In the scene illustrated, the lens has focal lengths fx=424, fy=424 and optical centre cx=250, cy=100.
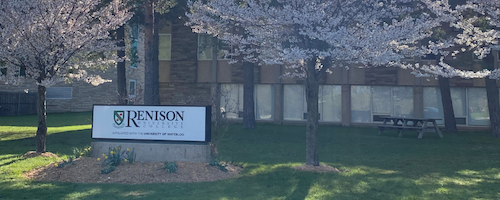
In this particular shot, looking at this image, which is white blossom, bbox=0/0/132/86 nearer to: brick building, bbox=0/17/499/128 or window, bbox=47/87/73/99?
brick building, bbox=0/17/499/128

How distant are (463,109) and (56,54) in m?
19.2

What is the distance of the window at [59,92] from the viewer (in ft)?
98.0

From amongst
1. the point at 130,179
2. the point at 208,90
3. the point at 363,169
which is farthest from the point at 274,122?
the point at 130,179

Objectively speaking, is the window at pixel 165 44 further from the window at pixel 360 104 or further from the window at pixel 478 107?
the window at pixel 478 107

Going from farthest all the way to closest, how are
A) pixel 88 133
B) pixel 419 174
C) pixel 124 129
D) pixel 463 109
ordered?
pixel 463 109 → pixel 88 133 → pixel 124 129 → pixel 419 174

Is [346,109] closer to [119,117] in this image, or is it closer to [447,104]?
[447,104]

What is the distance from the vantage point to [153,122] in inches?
380

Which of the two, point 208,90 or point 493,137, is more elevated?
point 208,90

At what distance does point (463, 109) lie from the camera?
21.5m

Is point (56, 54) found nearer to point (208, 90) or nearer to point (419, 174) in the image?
point (419, 174)

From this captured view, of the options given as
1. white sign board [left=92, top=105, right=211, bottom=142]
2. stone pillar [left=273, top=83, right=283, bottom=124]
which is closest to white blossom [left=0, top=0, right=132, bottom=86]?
white sign board [left=92, top=105, right=211, bottom=142]

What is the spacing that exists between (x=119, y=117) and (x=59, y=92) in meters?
22.7

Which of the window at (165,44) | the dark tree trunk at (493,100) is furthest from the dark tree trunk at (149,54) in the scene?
the dark tree trunk at (493,100)

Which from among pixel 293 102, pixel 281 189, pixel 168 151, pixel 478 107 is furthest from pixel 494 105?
pixel 168 151
